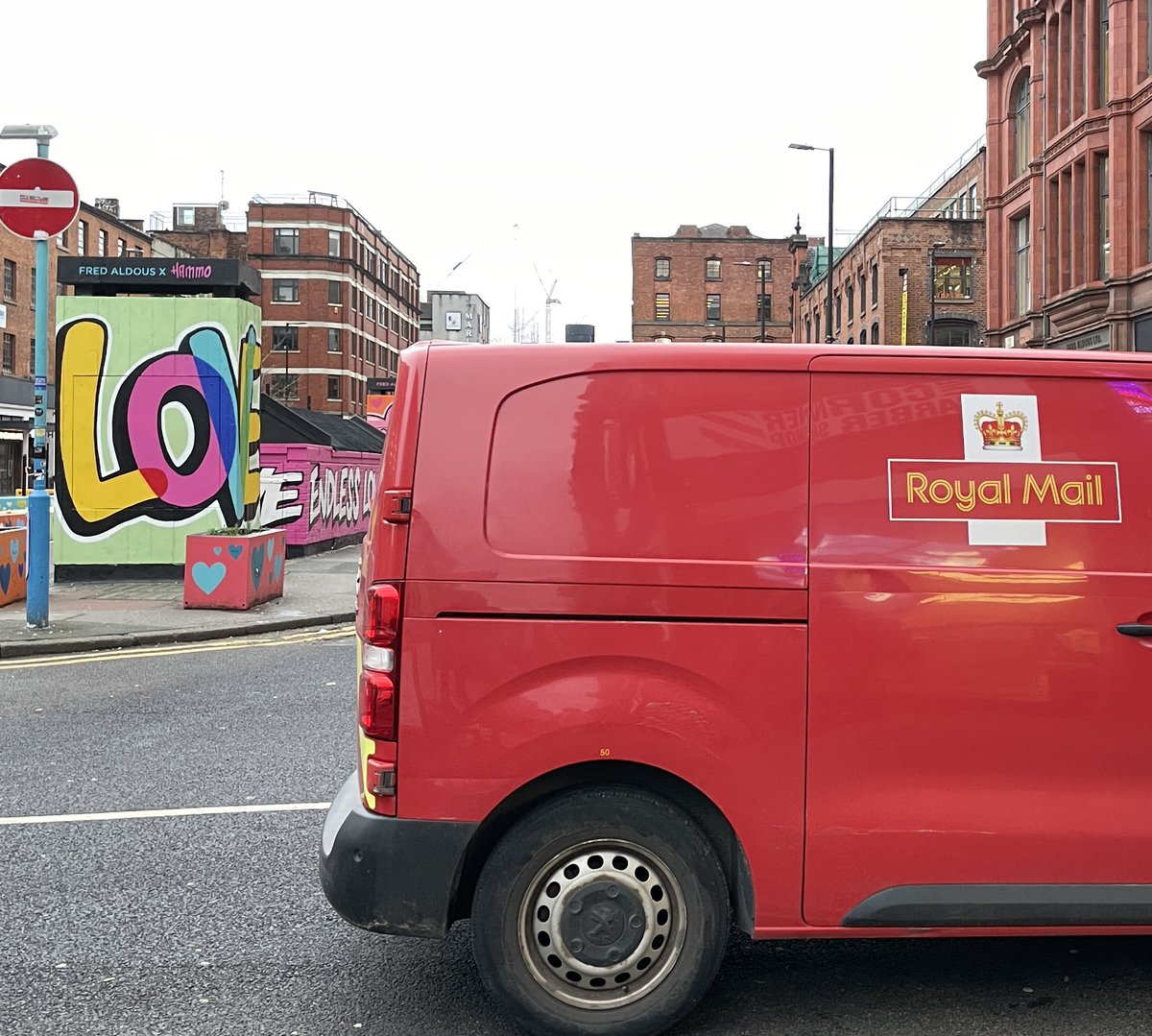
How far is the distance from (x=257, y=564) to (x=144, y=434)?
14.5ft

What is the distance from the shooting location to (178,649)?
10977 mm

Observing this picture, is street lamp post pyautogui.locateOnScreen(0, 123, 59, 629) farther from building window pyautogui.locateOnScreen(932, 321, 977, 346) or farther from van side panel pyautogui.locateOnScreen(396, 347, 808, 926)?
building window pyautogui.locateOnScreen(932, 321, 977, 346)

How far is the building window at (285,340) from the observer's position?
82.1 metres

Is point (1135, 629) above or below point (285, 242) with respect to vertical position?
below

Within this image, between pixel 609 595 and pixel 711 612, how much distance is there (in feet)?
0.96

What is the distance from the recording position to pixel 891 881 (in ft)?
10.6

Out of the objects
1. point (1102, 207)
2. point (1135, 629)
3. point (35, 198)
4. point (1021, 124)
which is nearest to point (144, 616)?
point (35, 198)

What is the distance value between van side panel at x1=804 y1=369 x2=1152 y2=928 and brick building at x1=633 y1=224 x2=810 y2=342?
90286 mm

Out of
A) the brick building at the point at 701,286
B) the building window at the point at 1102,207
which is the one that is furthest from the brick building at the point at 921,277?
the brick building at the point at 701,286

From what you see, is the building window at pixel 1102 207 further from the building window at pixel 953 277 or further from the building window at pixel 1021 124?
the building window at pixel 953 277

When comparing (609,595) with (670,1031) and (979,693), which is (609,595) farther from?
(670,1031)

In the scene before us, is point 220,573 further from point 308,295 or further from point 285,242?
point 285,242

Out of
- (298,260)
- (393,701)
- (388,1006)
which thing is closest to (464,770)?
(393,701)

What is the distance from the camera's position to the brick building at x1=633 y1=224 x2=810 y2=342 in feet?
305
